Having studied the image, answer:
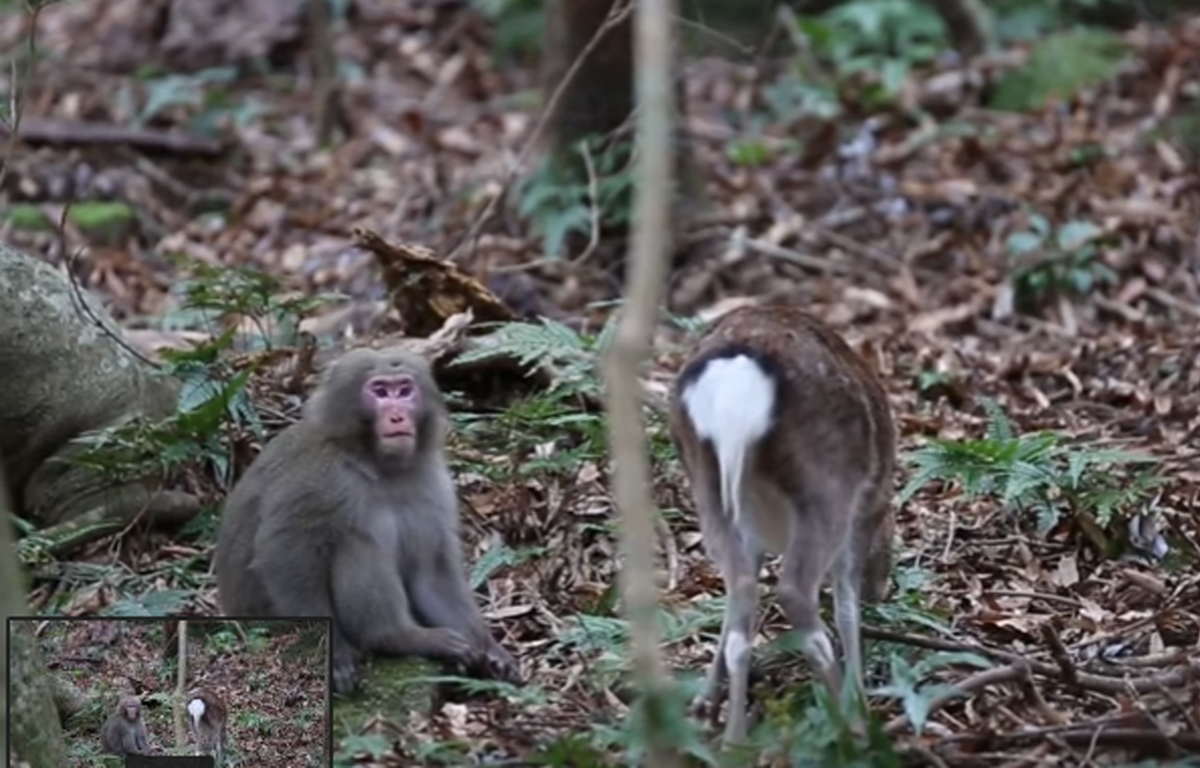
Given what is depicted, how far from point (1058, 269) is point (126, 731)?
Answer: 680 centimetres

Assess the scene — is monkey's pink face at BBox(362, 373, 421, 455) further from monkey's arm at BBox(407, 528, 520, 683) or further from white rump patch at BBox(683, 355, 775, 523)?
white rump patch at BBox(683, 355, 775, 523)

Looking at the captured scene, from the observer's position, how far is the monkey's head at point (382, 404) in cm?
636

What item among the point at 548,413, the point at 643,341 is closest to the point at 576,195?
the point at 548,413

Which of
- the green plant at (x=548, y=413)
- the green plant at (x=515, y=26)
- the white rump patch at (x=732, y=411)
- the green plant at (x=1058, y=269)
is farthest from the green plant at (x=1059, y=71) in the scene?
the white rump patch at (x=732, y=411)

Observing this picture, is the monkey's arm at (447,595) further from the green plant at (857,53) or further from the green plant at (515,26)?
the green plant at (515,26)

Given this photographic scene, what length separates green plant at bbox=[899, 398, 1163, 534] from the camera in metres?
7.02

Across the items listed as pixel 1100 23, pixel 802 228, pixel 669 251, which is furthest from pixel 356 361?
pixel 1100 23

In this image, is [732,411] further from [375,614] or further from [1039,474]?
[1039,474]

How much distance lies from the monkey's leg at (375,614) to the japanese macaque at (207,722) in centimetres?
74

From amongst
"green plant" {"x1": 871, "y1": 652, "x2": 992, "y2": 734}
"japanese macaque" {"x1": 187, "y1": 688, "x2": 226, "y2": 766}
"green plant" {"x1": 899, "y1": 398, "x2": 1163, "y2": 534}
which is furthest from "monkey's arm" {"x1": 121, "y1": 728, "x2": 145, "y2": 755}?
"green plant" {"x1": 899, "y1": 398, "x2": 1163, "y2": 534}

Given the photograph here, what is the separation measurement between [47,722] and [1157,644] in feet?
10.5

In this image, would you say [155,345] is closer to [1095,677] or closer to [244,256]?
[244,256]

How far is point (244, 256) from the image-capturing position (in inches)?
484

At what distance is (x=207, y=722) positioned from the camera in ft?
18.1
